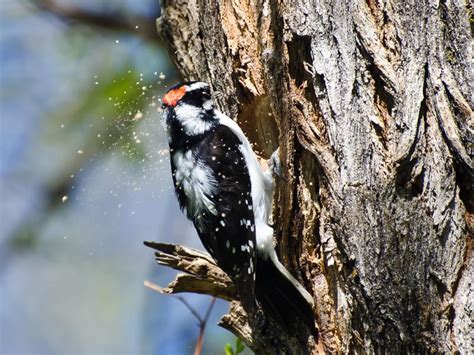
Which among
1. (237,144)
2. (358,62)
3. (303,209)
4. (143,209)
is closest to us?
(358,62)

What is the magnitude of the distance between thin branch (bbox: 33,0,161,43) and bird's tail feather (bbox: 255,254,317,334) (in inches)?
108

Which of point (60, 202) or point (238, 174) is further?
point (60, 202)

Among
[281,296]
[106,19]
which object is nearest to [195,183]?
[281,296]

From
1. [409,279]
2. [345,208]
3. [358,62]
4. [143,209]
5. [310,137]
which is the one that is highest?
[143,209]

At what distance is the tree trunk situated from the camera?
263 cm

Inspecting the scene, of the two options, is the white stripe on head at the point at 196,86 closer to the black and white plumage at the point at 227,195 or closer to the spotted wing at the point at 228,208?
the black and white plumage at the point at 227,195

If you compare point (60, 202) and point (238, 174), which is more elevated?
point (60, 202)

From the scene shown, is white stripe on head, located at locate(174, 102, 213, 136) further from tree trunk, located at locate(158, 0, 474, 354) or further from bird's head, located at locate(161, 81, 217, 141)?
tree trunk, located at locate(158, 0, 474, 354)

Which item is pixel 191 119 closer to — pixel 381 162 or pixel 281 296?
pixel 281 296

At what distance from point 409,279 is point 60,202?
3.93 meters

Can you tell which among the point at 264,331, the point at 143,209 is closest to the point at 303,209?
the point at 264,331

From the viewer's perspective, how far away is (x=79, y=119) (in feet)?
19.2

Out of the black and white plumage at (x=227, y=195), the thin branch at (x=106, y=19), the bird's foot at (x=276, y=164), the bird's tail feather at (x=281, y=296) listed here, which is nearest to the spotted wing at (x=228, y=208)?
the black and white plumage at (x=227, y=195)

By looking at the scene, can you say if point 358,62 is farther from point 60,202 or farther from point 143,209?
point 60,202
